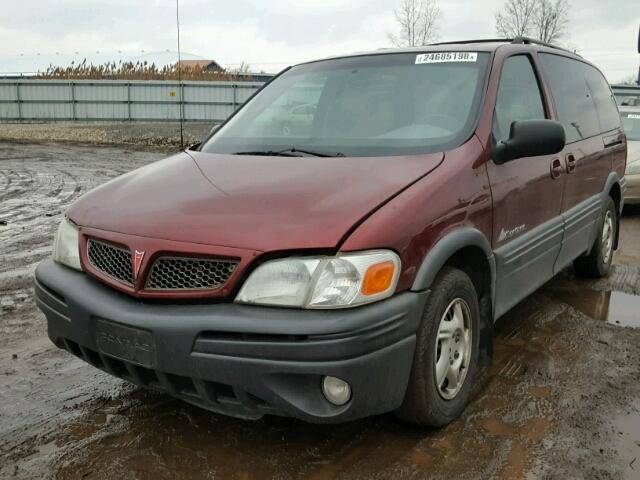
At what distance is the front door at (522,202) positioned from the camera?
3.22 meters

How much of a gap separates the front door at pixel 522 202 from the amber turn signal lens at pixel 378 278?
95 centimetres

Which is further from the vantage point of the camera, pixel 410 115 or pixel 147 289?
pixel 410 115

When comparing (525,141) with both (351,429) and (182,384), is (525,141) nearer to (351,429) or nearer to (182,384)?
(351,429)

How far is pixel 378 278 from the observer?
2369 mm

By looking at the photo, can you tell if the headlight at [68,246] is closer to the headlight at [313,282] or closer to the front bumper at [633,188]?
the headlight at [313,282]

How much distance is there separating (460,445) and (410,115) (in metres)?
1.67

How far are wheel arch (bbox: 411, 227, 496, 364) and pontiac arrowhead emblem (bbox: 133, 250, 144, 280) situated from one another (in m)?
1.08

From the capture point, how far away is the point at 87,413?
9.91 feet

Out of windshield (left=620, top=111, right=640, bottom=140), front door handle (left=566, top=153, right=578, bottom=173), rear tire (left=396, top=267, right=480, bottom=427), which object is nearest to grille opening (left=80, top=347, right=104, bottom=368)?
rear tire (left=396, top=267, right=480, bottom=427)

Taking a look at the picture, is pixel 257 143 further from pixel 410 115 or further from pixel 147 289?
pixel 147 289

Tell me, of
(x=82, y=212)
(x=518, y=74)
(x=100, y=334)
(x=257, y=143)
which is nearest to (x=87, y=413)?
(x=100, y=334)

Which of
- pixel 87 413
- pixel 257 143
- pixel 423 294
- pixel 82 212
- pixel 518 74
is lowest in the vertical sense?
pixel 87 413

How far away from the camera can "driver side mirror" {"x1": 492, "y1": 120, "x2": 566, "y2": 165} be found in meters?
3.16

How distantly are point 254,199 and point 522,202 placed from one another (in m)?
1.61
